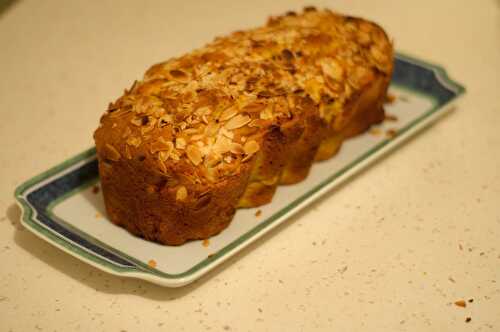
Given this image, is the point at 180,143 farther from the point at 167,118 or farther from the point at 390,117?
the point at 390,117

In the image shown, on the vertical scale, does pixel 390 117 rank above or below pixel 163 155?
below

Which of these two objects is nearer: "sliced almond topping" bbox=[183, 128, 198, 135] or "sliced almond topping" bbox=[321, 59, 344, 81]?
"sliced almond topping" bbox=[183, 128, 198, 135]

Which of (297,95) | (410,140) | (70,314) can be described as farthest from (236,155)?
(410,140)

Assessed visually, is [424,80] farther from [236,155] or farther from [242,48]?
[236,155]

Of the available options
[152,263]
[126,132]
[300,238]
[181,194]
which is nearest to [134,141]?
[126,132]

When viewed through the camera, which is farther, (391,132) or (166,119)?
(391,132)

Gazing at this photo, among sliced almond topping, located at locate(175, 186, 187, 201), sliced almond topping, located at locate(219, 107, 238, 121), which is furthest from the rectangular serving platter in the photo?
sliced almond topping, located at locate(219, 107, 238, 121)

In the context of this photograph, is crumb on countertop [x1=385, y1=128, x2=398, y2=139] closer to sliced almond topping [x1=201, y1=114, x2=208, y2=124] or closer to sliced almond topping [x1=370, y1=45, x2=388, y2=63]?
sliced almond topping [x1=370, y1=45, x2=388, y2=63]
